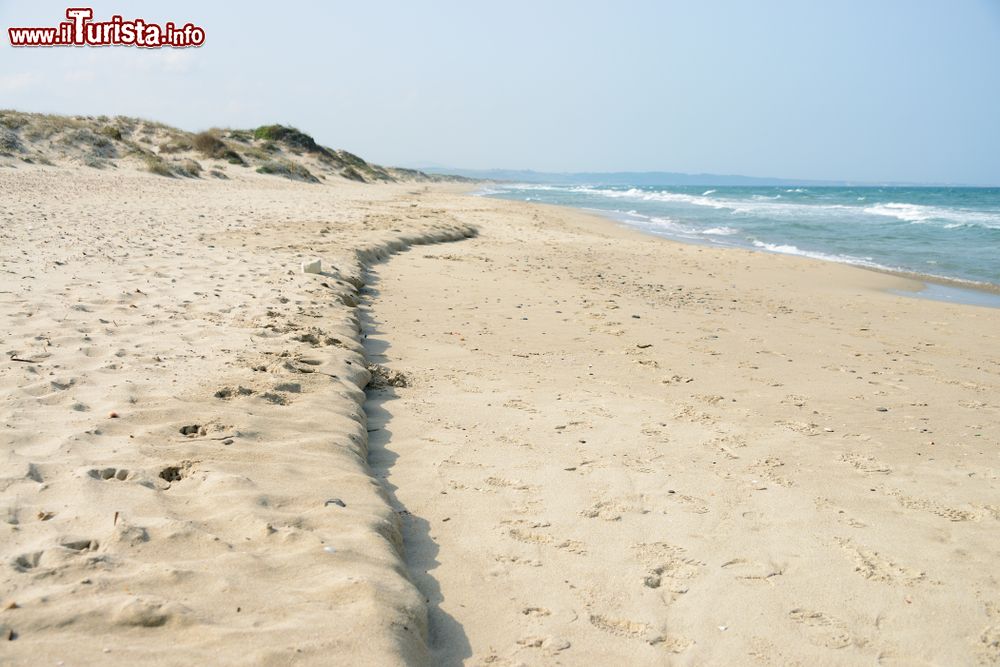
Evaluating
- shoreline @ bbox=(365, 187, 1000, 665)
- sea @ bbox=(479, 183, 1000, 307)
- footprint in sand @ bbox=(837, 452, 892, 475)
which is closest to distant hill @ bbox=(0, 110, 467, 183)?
sea @ bbox=(479, 183, 1000, 307)

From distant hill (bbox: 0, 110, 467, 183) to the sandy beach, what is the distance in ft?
44.8

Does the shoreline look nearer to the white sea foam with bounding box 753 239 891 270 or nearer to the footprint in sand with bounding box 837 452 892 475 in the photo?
the footprint in sand with bounding box 837 452 892 475

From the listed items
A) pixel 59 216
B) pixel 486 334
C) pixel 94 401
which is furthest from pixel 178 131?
pixel 94 401

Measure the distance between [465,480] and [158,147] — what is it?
80.3ft

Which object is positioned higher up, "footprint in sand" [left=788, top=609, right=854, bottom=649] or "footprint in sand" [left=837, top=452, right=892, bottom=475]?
"footprint in sand" [left=837, top=452, right=892, bottom=475]

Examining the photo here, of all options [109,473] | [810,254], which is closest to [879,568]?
[109,473]

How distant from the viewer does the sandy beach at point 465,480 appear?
2195mm

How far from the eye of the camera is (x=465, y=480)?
339cm

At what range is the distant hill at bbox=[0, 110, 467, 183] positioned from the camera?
18828 millimetres

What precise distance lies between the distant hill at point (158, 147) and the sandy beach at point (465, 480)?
1366 cm

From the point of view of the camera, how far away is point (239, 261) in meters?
7.40

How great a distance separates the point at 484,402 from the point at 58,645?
9.40ft

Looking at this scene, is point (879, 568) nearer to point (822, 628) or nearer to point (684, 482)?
point (822, 628)

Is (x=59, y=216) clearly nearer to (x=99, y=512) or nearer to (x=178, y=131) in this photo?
(x=99, y=512)
